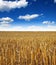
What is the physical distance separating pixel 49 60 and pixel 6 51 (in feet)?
4.03

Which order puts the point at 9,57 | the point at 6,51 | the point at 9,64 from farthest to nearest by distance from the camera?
the point at 6,51 → the point at 9,57 → the point at 9,64

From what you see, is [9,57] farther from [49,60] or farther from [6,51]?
[49,60]

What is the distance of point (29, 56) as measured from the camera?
5.00 metres

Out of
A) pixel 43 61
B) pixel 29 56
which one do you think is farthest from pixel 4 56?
pixel 43 61

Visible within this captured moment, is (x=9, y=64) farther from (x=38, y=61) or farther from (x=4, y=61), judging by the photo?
(x=38, y=61)

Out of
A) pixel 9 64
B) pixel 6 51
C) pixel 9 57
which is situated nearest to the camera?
pixel 9 64

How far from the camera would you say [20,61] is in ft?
15.6

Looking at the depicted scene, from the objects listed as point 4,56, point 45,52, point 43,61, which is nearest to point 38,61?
point 43,61

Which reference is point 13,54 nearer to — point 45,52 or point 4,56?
point 4,56

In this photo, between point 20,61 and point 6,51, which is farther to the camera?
point 6,51

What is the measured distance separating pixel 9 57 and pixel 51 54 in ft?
3.22

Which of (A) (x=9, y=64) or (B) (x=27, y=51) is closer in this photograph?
(A) (x=9, y=64)

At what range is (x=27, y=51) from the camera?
544cm

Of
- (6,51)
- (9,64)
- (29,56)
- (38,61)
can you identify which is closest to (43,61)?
(38,61)
